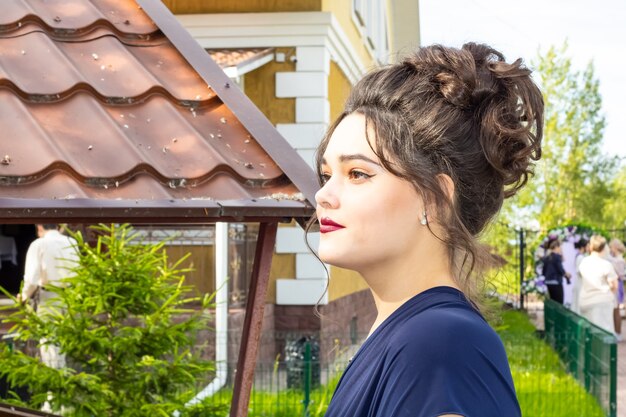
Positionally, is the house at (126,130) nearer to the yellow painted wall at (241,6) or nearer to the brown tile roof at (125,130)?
the brown tile roof at (125,130)

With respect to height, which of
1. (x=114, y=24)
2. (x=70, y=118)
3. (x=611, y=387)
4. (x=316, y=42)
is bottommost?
(x=611, y=387)

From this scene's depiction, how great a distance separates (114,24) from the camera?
3.24m

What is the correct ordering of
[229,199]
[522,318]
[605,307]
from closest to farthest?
[229,199], [605,307], [522,318]

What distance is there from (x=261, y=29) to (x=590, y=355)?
608 centimetres

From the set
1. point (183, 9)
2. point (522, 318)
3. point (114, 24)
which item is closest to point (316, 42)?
point (183, 9)

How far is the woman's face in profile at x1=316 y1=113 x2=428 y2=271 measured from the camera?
203cm

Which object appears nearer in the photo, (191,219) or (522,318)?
(191,219)

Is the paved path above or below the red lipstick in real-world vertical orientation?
below

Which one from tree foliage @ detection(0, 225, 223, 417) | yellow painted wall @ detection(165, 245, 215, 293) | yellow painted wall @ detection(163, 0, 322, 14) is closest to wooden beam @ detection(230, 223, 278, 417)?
tree foliage @ detection(0, 225, 223, 417)

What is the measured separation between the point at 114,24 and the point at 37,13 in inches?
8.2

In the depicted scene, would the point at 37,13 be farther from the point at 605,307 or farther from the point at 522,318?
the point at 522,318

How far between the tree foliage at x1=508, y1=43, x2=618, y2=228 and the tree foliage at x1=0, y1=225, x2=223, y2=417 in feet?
122

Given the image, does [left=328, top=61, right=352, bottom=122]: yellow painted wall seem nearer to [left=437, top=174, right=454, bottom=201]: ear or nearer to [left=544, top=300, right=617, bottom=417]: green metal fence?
[left=544, top=300, right=617, bottom=417]: green metal fence

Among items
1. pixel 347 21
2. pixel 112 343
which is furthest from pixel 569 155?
pixel 112 343
